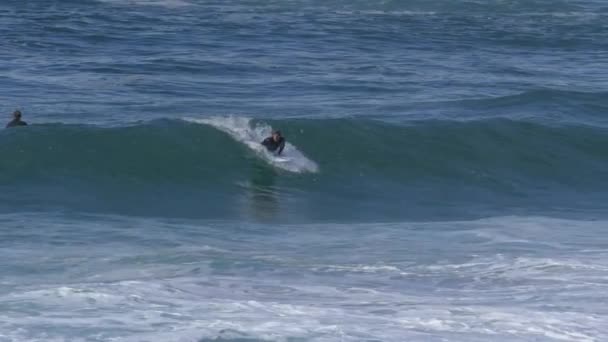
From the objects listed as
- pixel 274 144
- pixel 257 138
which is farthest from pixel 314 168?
pixel 257 138

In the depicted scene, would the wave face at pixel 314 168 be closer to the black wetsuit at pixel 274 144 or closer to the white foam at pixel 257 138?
the white foam at pixel 257 138

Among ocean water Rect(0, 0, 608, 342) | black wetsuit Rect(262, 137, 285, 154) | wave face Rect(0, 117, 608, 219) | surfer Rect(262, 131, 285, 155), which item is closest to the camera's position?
ocean water Rect(0, 0, 608, 342)

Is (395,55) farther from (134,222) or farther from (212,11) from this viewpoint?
(134,222)

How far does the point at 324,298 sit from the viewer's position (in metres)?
15.0

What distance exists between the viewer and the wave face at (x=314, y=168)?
75.4 feet

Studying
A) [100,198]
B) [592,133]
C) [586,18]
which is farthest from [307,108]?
[586,18]

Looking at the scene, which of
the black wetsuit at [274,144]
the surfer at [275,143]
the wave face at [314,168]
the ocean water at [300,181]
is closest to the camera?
the ocean water at [300,181]

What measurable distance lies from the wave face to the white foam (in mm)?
52

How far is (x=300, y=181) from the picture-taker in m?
24.5

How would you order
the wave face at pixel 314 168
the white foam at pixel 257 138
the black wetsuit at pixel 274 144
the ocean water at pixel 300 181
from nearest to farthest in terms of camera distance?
the ocean water at pixel 300 181
the wave face at pixel 314 168
the black wetsuit at pixel 274 144
the white foam at pixel 257 138

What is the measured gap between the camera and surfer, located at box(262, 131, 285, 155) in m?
24.5

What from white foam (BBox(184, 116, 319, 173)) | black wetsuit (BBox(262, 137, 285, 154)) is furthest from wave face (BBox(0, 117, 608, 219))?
black wetsuit (BBox(262, 137, 285, 154))

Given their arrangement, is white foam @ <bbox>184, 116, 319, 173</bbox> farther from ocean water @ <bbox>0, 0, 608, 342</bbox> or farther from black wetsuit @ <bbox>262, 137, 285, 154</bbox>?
black wetsuit @ <bbox>262, 137, 285, 154</bbox>

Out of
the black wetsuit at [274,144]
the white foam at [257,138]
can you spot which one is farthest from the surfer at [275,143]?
the white foam at [257,138]
